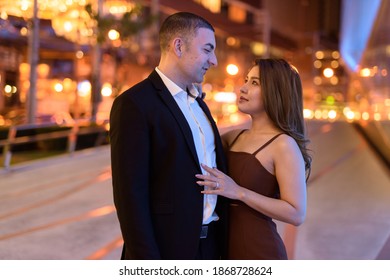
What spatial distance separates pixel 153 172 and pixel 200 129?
232mm

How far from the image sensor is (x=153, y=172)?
6.63 feet

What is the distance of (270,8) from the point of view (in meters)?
48.4

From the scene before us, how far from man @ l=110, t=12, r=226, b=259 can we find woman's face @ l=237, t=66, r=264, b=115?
146mm

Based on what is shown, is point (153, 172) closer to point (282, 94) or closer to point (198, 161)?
point (198, 161)

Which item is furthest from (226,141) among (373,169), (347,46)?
(347,46)

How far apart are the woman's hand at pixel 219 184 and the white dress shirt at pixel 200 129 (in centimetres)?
4

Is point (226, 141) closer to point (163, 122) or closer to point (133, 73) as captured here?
point (163, 122)

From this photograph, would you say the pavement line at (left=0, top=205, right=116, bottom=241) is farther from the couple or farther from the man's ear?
the man's ear

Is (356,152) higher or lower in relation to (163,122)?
lower

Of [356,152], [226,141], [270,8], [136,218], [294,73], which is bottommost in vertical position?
[356,152]
